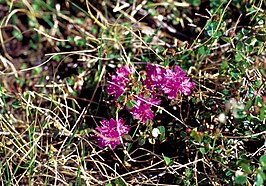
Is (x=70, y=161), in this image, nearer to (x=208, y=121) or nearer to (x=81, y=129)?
(x=81, y=129)

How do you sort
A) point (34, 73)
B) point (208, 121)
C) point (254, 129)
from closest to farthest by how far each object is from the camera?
point (254, 129), point (208, 121), point (34, 73)

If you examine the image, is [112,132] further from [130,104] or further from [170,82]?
[170,82]

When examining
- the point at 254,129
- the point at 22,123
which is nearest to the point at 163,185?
the point at 254,129

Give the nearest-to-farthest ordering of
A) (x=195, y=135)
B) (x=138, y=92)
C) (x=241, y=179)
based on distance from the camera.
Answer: (x=241, y=179) → (x=195, y=135) → (x=138, y=92)

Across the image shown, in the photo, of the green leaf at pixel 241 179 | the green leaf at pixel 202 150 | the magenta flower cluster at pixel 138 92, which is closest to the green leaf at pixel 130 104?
the magenta flower cluster at pixel 138 92

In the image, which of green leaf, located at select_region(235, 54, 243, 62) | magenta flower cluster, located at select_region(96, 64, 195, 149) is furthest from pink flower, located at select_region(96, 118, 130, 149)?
green leaf, located at select_region(235, 54, 243, 62)

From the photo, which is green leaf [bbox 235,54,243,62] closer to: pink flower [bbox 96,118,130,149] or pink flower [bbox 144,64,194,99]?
pink flower [bbox 144,64,194,99]

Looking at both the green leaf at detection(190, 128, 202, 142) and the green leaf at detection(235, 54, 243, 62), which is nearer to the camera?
the green leaf at detection(190, 128, 202, 142)

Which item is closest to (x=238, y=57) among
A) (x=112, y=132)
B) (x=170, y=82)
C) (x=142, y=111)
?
(x=170, y=82)
